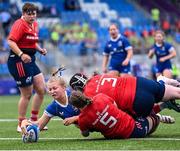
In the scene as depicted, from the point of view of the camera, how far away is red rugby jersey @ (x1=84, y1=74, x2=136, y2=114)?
10227 mm

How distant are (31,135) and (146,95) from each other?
5.55ft

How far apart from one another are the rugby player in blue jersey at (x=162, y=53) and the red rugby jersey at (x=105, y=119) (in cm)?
938

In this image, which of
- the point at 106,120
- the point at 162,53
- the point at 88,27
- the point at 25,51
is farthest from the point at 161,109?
the point at 88,27

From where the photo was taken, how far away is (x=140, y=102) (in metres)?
10.2

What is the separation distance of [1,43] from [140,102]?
20777mm

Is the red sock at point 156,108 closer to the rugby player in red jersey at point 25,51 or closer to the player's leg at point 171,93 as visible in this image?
the player's leg at point 171,93

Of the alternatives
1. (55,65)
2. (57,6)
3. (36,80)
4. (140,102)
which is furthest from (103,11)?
(140,102)

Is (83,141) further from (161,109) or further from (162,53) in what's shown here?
(162,53)

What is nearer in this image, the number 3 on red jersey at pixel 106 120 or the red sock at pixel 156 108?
the number 3 on red jersey at pixel 106 120

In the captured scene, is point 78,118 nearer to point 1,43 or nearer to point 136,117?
point 136,117

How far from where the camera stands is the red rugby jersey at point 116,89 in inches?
403

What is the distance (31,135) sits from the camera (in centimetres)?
1014

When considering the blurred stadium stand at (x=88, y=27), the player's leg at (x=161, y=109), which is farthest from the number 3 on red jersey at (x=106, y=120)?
the blurred stadium stand at (x=88, y=27)

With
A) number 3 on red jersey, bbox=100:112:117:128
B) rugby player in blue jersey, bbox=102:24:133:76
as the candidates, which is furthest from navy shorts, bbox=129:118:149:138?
rugby player in blue jersey, bbox=102:24:133:76
